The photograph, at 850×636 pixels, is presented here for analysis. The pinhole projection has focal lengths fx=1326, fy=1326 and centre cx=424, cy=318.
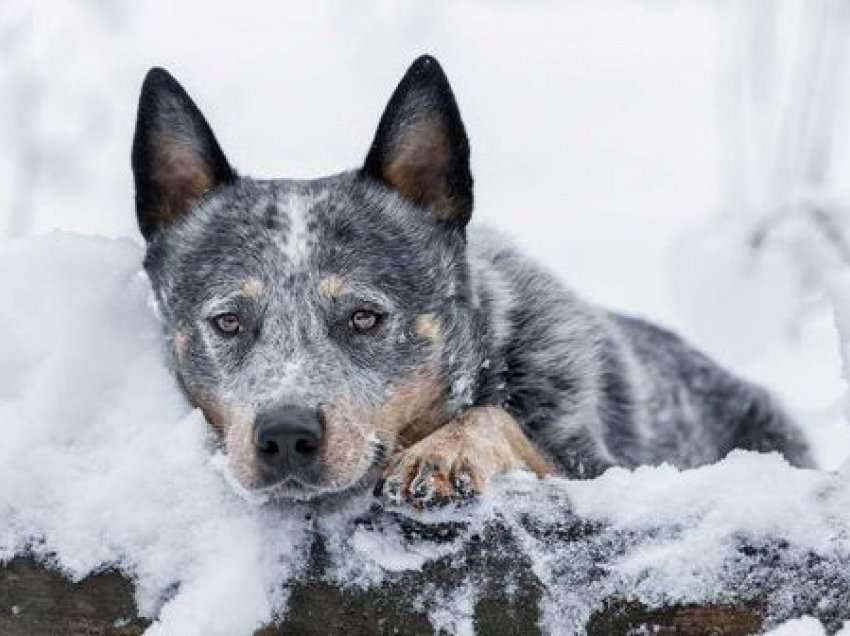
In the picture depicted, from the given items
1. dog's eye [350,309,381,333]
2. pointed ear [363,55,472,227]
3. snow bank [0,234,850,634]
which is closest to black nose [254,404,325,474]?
snow bank [0,234,850,634]

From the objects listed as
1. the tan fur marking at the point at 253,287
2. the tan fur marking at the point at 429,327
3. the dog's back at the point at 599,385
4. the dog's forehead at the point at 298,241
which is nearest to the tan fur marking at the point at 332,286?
the dog's forehead at the point at 298,241

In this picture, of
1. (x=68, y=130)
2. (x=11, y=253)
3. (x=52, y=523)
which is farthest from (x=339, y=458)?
(x=68, y=130)

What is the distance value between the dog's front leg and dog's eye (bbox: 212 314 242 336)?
0.64 metres

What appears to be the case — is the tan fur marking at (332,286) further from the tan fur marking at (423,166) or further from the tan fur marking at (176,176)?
the tan fur marking at (176,176)

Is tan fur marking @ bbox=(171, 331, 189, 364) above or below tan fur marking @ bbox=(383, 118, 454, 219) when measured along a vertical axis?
below

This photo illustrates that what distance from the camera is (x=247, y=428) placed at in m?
2.99

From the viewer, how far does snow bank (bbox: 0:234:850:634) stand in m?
Answer: 2.31

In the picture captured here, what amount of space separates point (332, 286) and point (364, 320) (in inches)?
4.9

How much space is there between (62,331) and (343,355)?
709mm

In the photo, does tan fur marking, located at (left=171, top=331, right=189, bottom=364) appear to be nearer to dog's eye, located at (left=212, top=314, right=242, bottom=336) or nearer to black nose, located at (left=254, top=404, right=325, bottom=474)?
dog's eye, located at (left=212, top=314, right=242, bottom=336)

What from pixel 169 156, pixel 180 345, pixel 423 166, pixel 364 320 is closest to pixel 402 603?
pixel 364 320

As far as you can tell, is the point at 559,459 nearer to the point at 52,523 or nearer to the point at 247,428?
the point at 247,428

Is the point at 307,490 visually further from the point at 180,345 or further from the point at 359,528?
the point at 180,345

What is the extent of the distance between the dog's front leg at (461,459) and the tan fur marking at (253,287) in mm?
626
